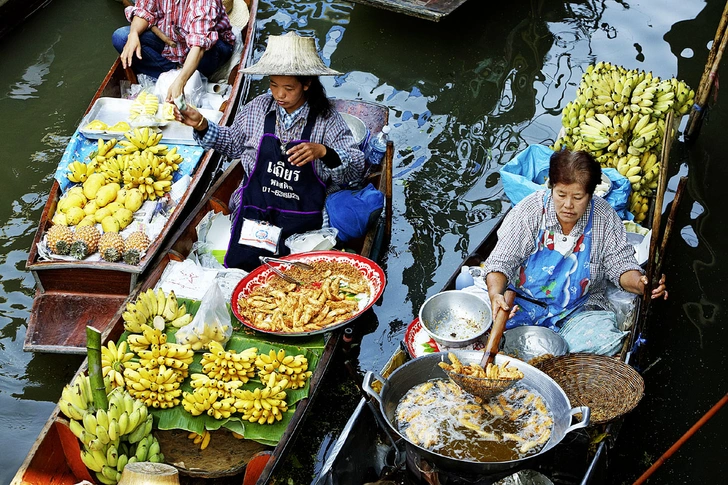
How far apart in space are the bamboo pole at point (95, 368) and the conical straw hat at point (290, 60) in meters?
2.02

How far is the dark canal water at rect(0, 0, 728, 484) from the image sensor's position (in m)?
4.56

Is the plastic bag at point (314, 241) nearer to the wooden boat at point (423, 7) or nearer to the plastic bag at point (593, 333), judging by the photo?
the plastic bag at point (593, 333)

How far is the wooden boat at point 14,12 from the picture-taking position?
Answer: 8141 millimetres

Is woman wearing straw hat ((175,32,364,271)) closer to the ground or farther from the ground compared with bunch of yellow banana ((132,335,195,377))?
farther from the ground

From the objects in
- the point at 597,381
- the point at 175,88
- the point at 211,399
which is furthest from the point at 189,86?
the point at 597,381

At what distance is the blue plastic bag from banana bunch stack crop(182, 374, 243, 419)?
236 centimetres

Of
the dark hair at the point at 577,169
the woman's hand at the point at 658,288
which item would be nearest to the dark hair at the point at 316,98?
the dark hair at the point at 577,169

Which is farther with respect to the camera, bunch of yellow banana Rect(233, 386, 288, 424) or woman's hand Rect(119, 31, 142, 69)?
woman's hand Rect(119, 31, 142, 69)

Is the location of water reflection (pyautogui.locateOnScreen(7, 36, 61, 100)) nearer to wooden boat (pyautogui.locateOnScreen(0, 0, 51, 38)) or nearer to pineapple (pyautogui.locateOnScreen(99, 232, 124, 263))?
wooden boat (pyautogui.locateOnScreen(0, 0, 51, 38))

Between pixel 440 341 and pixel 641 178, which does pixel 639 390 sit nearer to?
pixel 440 341

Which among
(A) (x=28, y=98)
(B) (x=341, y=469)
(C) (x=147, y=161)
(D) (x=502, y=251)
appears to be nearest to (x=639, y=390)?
(D) (x=502, y=251)

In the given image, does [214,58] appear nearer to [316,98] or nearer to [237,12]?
[237,12]

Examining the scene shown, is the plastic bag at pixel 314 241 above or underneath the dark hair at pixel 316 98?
underneath

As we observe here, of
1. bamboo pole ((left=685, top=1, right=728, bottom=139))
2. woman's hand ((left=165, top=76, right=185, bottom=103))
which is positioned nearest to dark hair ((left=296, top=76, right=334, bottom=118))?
woman's hand ((left=165, top=76, right=185, bottom=103))
